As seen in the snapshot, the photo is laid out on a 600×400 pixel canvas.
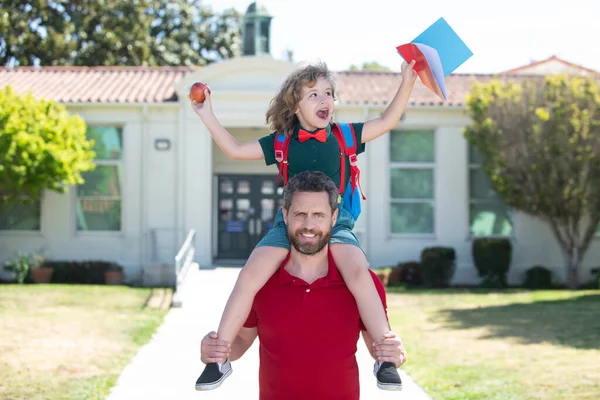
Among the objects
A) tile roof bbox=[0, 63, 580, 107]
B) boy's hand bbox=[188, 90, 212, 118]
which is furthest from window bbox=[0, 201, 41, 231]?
boy's hand bbox=[188, 90, 212, 118]

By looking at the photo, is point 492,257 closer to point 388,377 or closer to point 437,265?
point 437,265

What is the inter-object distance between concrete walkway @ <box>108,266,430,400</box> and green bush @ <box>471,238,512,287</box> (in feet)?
22.5

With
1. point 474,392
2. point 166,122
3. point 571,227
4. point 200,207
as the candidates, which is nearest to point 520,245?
point 571,227

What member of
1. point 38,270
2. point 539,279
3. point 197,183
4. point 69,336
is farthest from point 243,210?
point 69,336

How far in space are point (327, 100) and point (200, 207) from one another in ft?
44.7

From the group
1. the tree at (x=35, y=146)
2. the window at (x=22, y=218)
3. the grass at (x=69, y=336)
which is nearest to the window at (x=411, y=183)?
the grass at (x=69, y=336)

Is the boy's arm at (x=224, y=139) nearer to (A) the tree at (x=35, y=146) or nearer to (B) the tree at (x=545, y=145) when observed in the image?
(A) the tree at (x=35, y=146)

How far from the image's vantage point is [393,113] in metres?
4.71

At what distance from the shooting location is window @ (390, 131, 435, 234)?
1859 centimetres

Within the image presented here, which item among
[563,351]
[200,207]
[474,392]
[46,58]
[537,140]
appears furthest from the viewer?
[46,58]

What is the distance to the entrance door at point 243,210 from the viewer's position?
65.8 ft

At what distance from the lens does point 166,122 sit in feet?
59.4

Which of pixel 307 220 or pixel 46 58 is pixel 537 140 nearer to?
pixel 307 220

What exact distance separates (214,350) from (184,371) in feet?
15.7
